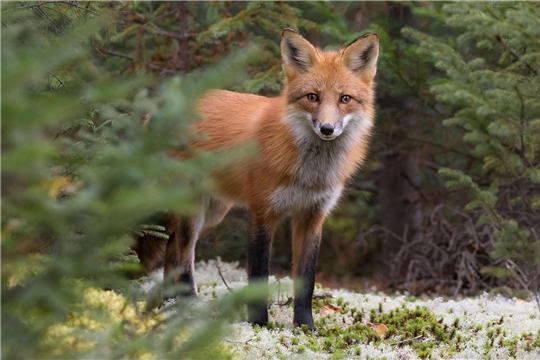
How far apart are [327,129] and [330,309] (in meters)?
1.75

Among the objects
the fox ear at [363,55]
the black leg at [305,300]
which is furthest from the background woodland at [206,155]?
the black leg at [305,300]

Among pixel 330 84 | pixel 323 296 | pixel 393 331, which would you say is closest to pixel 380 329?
pixel 393 331

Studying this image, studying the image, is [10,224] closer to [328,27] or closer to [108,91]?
[108,91]

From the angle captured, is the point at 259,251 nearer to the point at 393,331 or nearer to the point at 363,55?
the point at 393,331

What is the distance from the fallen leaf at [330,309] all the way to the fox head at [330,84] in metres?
1.54

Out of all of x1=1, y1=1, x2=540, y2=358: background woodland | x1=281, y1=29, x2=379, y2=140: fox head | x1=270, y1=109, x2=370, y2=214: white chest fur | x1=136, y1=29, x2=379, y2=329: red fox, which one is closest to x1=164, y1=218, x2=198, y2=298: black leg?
x1=1, y1=1, x2=540, y2=358: background woodland

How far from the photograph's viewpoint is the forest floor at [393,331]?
408cm

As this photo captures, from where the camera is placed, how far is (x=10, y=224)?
2139 millimetres

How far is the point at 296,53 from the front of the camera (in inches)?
193

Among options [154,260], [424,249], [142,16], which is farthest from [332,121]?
[424,249]

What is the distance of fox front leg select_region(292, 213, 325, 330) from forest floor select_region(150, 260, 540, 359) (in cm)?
17

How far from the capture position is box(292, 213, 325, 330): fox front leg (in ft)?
15.8

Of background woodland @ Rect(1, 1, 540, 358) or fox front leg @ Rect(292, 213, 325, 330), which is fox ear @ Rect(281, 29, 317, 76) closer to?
background woodland @ Rect(1, 1, 540, 358)

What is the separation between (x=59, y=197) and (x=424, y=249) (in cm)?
651
